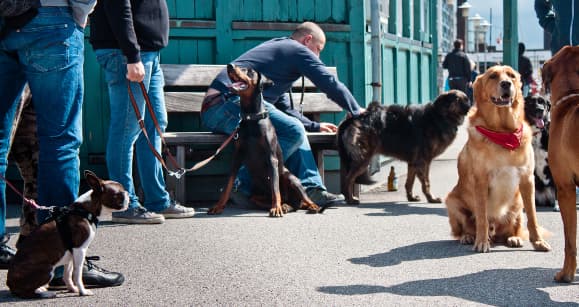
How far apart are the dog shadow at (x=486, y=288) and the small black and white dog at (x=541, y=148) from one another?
3132mm

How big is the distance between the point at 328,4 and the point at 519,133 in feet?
12.8

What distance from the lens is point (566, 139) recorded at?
396 centimetres

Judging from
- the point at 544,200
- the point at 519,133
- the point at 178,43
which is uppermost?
the point at 178,43

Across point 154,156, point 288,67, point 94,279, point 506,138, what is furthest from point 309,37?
point 94,279

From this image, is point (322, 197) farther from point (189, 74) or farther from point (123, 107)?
point (123, 107)

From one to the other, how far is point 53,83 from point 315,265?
186 cm

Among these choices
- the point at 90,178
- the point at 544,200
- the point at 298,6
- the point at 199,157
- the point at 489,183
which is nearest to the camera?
the point at 90,178

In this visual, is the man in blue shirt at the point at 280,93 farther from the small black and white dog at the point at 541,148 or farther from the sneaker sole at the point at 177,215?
the small black and white dog at the point at 541,148

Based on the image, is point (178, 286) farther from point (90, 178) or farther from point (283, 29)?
point (283, 29)

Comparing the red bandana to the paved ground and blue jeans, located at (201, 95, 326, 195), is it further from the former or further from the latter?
blue jeans, located at (201, 95, 326, 195)

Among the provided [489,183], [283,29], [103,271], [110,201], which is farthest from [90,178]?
[283,29]

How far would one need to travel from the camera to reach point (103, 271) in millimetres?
4270

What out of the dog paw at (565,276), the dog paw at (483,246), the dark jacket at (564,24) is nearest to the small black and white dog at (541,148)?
the dark jacket at (564,24)

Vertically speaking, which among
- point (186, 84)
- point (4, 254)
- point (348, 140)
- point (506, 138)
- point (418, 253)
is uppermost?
point (186, 84)
